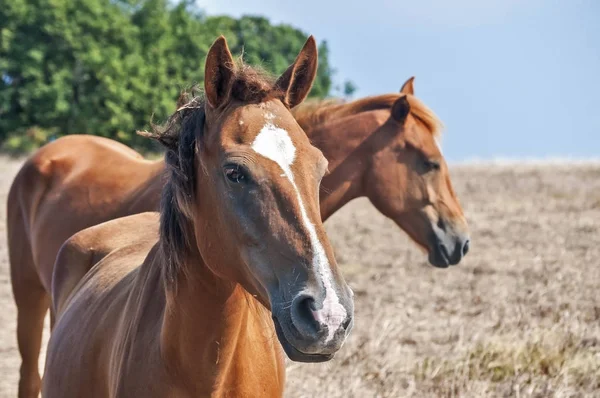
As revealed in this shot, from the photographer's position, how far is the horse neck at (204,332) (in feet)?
7.89

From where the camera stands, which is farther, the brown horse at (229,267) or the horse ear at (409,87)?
the horse ear at (409,87)

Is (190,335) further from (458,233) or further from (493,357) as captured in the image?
(458,233)

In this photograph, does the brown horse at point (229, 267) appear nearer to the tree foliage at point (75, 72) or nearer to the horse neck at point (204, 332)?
the horse neck at point (204, 332)

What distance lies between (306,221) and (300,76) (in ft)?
2.46

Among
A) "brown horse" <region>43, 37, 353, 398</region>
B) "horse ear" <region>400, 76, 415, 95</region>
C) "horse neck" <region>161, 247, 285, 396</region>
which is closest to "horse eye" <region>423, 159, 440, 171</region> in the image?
"horse ear" <region>400, 76, 415, 95</region>

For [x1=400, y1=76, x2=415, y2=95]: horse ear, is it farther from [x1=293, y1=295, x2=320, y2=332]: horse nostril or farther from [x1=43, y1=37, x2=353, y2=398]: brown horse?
[x1=293, y1=295, x2=320, y2=332]: horse nostril

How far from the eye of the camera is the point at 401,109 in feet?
16.8

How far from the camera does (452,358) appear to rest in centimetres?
475

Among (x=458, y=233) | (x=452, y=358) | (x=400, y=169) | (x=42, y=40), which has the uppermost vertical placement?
(x=400, y=169)

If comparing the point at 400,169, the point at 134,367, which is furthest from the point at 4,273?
the point at 134,367

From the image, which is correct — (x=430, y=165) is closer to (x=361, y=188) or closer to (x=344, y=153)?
(x=361, y=188)

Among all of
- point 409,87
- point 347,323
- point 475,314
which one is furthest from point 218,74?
point 475,314

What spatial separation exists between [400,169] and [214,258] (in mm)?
2996

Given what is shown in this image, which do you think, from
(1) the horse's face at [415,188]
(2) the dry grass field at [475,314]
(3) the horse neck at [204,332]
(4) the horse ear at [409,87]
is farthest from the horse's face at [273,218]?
(4) the horse ear at [409,87]
